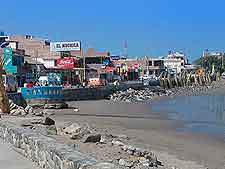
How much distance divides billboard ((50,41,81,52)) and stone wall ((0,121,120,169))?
84389 millimetres

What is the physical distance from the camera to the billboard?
97062 millimetres

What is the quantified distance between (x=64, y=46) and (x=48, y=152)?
297 feet

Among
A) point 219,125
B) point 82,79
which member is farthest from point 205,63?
point 219,125

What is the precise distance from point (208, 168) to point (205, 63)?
178 m

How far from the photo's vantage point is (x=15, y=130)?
12227 millimetres

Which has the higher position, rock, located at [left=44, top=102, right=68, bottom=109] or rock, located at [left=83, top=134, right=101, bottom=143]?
rock, located at [left=83, top=134, right=101, bottom=143]

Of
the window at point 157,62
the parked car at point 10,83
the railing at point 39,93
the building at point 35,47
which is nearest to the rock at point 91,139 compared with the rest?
the railing at point 39,93

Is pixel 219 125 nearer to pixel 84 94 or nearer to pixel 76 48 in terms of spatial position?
pixel 84 94

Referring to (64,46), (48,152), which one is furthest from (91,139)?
(64,46)

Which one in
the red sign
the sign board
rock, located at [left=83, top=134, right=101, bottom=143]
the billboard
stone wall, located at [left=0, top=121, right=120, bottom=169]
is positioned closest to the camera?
stone wall, located at [left=0, top=121, right=120, bottom=169]

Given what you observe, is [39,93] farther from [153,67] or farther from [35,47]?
[153,67]

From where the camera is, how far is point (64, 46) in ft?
323

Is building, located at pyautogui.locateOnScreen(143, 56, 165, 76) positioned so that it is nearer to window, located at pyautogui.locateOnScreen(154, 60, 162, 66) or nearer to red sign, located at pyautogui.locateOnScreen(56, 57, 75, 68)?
window, located at pyautogui.locateOnScreen(154, 60, 162, 66)

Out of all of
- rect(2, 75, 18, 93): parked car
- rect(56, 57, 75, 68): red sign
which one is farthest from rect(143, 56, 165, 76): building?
rect(2, 75, 18, 93): parked car
